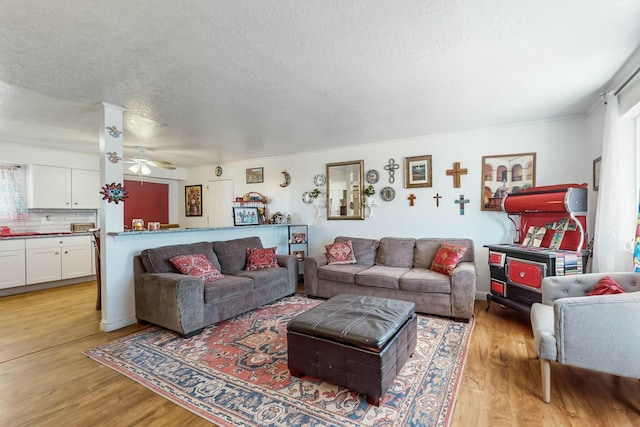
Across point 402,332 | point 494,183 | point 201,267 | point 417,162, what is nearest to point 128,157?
point 201,267

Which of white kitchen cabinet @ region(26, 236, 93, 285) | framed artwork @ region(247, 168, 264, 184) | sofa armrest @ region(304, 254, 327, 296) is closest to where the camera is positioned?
sofa armrest @ region(304, 254, 327, 296)

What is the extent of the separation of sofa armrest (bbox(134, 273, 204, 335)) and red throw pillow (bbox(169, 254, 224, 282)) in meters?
0.14

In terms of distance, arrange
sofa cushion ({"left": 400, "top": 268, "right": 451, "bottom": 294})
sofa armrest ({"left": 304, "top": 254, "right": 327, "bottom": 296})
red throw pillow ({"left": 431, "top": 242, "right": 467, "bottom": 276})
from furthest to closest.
Result: sofa armrest ({"left": 304, "top": 254, "right": 327, "bottom": 296}), red throw pillow ({"left": 431, "top": 242, "right": 467, "bottom": 276}), sofa cushion ({"left": 400, "top": 268, "right": 451, "bottom": 294})

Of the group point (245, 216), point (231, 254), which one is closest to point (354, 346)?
point (231, 254)

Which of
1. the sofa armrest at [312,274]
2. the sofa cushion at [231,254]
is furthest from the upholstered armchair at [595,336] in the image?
the sofa cushion at [231,254]

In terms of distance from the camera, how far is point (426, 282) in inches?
131

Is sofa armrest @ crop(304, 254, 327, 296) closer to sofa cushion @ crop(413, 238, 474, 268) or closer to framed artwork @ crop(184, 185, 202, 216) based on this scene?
sofa cushion @ crop(413, 238, 474, 268)

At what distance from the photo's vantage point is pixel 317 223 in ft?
17.5

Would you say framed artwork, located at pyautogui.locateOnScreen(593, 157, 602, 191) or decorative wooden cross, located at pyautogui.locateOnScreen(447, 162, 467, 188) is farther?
decorative wooden cross, located at pyautogui.locateOnScreen(447, 162, 467, 188)

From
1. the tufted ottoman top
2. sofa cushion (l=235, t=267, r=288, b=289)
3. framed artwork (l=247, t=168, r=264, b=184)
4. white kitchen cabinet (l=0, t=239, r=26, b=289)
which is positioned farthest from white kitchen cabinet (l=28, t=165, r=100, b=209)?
the tufted ottoman top

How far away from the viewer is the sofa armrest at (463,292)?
10.3 ft

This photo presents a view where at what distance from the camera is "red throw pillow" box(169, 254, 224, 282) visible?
10.6ft

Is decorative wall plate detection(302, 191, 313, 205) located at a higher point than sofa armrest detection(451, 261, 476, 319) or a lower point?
A: higher

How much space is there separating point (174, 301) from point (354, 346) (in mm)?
1870
